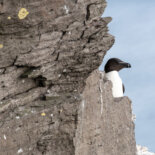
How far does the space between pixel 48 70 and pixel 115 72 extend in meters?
3.40

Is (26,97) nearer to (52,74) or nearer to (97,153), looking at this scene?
(52,74)

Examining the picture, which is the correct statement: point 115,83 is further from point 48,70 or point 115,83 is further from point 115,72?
point 48,70

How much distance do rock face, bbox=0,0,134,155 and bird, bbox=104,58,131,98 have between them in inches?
88.0

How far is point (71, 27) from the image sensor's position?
9.20 metres


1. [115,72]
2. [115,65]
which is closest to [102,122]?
[115,72]

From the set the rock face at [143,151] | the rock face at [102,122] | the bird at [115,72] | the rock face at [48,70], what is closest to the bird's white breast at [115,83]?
the bird at [115,72]

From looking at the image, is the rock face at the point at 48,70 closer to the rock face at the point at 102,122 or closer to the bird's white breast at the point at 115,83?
the rock face at the point at 102,122

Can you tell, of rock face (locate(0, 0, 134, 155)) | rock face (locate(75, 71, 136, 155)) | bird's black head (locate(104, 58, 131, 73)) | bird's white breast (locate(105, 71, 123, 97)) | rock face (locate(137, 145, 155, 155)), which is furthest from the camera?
rock face (locate(137, 145, 155, 155))

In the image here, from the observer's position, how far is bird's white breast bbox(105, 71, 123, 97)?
1202 cm

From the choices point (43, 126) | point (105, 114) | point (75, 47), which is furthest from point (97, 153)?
point (75, 47)

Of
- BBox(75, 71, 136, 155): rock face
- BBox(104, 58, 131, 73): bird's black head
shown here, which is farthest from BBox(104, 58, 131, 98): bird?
BBox(75, 71, 136, 155): rock face

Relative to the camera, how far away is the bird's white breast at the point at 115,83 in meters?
12.0

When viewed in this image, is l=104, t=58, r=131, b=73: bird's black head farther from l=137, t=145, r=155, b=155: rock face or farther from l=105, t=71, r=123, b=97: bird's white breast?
l=137, t=145, r=155, b=155: rock face

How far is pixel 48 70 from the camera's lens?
9.25 metres
